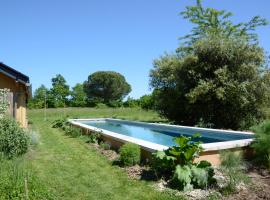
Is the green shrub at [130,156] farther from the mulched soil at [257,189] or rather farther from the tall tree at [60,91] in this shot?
the tall tree at [60,91]

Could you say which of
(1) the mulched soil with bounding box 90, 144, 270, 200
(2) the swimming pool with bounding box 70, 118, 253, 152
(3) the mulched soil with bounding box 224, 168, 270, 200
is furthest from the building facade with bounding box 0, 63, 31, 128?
(3) the mulched soil with bounding box 224, 168, 270, 200

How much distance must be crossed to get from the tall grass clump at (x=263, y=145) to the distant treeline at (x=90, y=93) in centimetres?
2721

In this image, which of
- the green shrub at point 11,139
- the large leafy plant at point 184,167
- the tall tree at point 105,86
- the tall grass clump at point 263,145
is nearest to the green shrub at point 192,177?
the large leafy plant at point 184,167

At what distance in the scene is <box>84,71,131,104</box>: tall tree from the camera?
7156cm

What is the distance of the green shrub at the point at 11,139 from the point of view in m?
9.09

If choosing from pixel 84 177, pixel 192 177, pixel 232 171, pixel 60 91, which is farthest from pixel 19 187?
pixel 60 91

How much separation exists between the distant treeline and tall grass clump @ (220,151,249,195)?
1085 inches

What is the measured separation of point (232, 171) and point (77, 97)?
174 ft

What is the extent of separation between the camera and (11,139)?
9.20m

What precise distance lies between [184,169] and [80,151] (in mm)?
5534

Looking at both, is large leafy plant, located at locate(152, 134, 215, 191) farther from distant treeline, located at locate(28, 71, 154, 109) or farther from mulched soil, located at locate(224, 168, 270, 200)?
distant treeline, located at locate(28, 71, 154, 109)

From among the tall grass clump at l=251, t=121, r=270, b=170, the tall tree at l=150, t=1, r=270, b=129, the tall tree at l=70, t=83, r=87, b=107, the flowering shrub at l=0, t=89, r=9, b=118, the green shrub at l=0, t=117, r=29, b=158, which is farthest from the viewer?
the tall tree at l=70, t=83, r=87, b=107

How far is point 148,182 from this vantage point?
7.14 meters

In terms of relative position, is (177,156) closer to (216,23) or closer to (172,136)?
(172,136)
